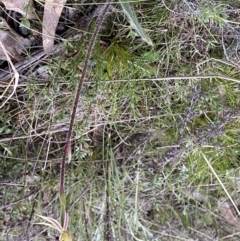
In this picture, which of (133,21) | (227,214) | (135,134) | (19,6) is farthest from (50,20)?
(227,214)

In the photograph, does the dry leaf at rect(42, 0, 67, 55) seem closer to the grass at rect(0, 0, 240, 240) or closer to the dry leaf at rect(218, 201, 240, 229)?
the grass at rect(0, 0, 240, 240)

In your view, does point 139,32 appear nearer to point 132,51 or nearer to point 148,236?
point 132,51

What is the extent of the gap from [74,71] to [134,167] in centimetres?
36

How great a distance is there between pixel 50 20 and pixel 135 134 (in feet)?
1.39

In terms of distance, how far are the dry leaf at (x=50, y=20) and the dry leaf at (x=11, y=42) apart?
0.23 feet

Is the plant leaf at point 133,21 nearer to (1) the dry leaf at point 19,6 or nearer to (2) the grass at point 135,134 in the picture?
(2) the grass at point 135,134

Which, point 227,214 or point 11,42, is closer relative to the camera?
point 11,42

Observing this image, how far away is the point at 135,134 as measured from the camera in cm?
134

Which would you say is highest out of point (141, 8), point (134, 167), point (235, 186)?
point (141, 8)

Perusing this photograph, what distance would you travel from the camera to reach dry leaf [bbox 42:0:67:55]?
1152 millimetres

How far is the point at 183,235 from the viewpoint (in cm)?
145

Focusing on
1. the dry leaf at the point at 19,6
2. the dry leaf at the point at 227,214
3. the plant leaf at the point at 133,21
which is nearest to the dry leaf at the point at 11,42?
the dry leaf at the point at 19,6

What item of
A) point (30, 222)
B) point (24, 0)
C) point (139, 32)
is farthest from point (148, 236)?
point (24, 0)

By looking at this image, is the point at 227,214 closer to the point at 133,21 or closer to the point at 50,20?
the point at 133,21
